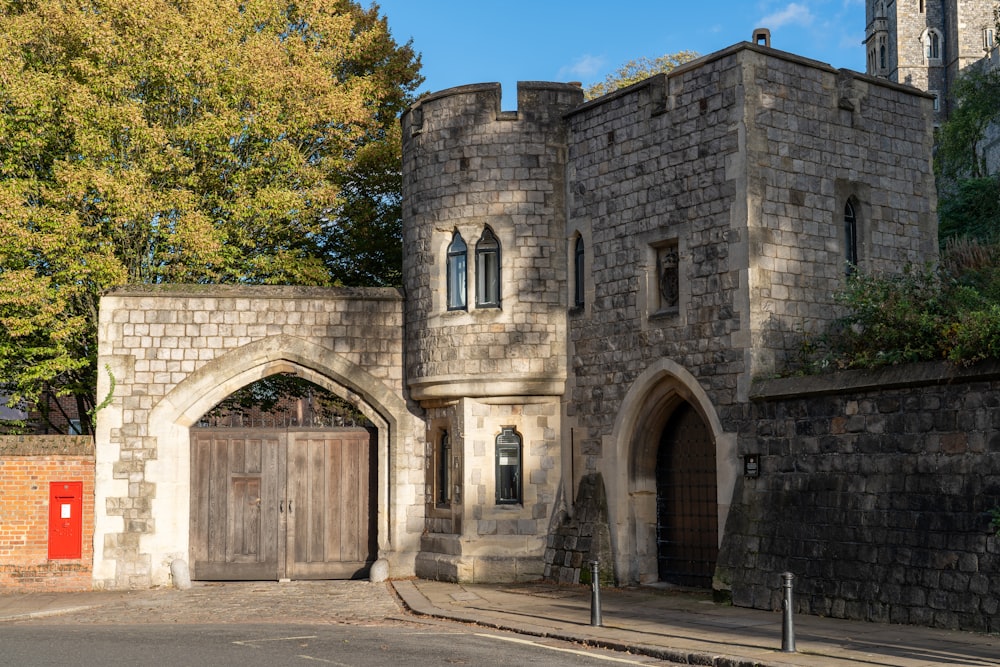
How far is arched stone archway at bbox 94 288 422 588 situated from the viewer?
1625 centimetres

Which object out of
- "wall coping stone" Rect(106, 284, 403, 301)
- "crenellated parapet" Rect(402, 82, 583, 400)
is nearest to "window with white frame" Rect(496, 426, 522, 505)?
"crenellated parapet" Rect(402, 82, 583, 400)

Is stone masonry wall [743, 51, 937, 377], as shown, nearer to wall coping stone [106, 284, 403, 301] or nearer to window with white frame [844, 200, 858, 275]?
window with white frame [844, 200, 858, 275]

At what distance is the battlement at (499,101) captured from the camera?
16250mm

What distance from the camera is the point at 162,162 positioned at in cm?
1841

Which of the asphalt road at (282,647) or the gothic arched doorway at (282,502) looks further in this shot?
the gothic arched doorway at (282,502)

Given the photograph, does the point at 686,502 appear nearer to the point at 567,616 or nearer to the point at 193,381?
the point at 567,616

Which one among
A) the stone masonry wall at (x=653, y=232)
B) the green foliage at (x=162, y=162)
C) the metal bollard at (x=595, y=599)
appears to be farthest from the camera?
the green foliage at (x=162, y=162)

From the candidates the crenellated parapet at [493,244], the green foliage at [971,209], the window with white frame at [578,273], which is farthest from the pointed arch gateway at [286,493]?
the green foliage at [971,209]

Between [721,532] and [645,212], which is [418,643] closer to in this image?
[721,532]

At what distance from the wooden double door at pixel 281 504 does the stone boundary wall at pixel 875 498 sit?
6.27m

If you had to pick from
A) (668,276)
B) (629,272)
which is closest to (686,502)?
(668,276)

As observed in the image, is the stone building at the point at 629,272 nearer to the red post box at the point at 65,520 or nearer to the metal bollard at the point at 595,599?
the metal bollard at the point at 595,599

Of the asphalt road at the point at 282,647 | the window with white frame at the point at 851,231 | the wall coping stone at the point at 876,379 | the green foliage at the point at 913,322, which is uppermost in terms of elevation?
the window with white frame at the point at 851,231

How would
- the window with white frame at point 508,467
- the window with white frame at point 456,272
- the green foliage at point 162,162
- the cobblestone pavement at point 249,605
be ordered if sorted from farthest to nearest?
1. the green foliage at point 162,162
2. the window with white frame at point 456,272
3. the window with white frame at point 508,467
4. the cobblestone pavement at point 249,605
